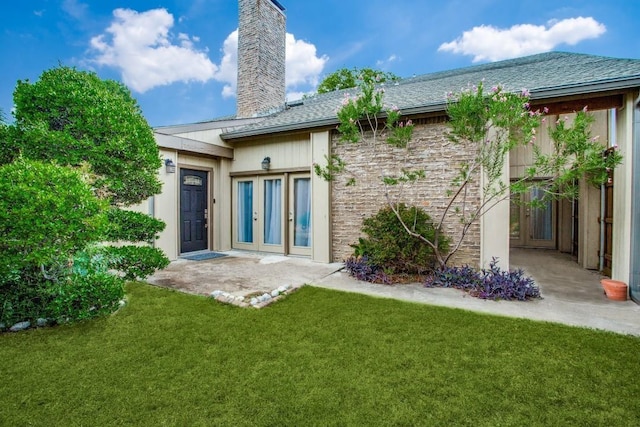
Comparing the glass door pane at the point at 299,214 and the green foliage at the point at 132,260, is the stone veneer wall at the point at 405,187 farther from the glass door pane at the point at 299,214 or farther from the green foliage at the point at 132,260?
the green foliage at the point at 132,260

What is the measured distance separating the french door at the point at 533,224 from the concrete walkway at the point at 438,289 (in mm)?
2125

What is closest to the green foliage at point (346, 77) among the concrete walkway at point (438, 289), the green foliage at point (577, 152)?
the concrete walkway at point (438, 289)

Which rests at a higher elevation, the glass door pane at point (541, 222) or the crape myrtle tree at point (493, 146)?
the crape myrtle tree at point (493, 146)

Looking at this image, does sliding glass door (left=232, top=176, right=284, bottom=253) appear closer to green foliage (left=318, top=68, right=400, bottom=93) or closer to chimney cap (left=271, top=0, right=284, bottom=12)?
chimney cap (left=271, top=0, right=284, bottom=12)

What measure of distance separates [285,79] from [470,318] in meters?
10.7

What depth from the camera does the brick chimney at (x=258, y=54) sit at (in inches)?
404

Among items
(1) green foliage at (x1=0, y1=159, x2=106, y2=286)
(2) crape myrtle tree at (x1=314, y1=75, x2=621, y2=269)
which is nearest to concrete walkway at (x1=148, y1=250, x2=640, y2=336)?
(2) crape myrtle tree at (x1=314, y1=75, x2=621, y2=269)

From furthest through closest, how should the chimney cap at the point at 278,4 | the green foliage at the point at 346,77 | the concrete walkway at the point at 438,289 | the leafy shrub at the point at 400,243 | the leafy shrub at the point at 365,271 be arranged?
the green foliage at the point at 346,77 < the chimney cap at the point at 278,4 < the leafy shrub at the point at 400,243 < the leafy shrub at the point at 365,271 < the concrete walkway at the point at 438,289

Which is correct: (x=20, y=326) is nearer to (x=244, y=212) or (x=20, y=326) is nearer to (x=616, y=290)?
(x=244, y=212)

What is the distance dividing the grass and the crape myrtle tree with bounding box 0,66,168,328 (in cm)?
63

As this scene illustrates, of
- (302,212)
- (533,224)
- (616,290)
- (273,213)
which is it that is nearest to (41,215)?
(302,212)

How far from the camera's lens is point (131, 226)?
4.54m

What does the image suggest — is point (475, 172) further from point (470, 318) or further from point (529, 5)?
point (529, 5)

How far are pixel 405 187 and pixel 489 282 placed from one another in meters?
2.44
